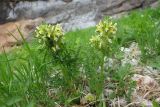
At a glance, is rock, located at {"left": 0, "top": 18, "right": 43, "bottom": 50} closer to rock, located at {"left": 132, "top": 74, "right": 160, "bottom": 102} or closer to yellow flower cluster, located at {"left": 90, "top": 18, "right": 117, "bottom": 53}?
rock, located at {"left": 132, "top": 74, "right": 160, "bottom": 102}

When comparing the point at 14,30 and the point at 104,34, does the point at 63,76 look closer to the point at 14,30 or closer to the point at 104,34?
the point at 104,34

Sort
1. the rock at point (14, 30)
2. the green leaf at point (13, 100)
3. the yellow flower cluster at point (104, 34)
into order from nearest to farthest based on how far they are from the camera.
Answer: the green leaf at point (13, 100) → the yellow flower cluster at point (104, 34) → the rock at point (14, 30)

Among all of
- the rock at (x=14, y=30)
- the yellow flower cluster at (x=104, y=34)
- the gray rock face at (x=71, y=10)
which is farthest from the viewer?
the gray rock face at (x=71, y=10)

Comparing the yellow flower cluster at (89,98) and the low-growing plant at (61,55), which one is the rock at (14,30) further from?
the yellow flower cluster at (89,98)

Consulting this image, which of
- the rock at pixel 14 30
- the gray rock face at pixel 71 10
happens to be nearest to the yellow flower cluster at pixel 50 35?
the rock at pixel 14 30

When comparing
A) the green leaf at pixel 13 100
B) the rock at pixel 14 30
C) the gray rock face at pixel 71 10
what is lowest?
the rock at pixel 14 30

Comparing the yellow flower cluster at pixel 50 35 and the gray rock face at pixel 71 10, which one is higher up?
the yellow flower cluster at pixel 50 35

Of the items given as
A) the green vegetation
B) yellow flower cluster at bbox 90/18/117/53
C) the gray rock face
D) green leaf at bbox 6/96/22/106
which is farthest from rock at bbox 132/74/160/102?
the gray rock face

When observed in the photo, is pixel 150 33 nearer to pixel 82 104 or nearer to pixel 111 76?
pixel 111 76
